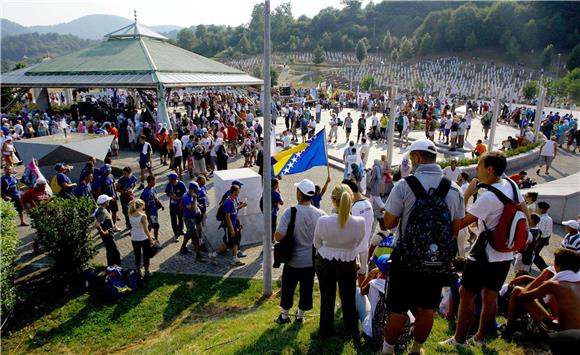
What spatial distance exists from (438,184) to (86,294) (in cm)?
666

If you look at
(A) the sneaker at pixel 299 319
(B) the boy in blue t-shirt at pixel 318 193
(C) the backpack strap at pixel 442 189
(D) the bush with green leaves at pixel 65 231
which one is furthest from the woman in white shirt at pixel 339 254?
(D) the bush with green leaves at pixel 65 231

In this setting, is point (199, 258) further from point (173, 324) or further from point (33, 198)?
point (33, 198)

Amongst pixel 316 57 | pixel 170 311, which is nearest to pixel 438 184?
pixel 170 311

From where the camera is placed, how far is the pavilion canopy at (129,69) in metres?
21.1

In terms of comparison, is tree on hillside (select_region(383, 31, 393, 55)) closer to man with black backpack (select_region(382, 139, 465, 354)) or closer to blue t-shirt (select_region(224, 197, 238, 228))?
blue t-shirt (select_region(224, 197, 238, 228))

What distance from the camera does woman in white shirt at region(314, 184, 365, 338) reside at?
12.7 ft

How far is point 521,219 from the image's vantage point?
349cm

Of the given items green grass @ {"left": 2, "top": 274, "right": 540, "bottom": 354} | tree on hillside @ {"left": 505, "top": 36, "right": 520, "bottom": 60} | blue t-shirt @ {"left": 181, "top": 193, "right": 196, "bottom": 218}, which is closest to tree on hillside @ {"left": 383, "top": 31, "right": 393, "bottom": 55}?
tree on hillside @ {"left": 505, "top": 36, "right": 520, "bottom": 60}

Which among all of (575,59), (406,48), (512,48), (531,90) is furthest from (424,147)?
(406,48)

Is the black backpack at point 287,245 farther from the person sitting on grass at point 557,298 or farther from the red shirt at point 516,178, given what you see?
the red shirt at point 516,178

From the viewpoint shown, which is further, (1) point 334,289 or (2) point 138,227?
(2) point 138,227

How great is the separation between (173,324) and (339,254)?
144 inches

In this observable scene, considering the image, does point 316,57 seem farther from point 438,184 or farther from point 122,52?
point 438,184

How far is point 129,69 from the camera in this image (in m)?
22.0
